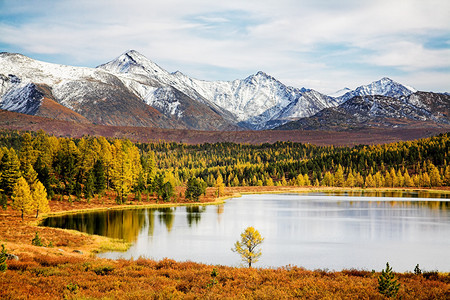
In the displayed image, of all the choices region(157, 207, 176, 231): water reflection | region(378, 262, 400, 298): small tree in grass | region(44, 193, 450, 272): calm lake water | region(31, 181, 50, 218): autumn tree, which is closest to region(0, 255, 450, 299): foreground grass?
region(378, 262, 400, 298): small tree in grass


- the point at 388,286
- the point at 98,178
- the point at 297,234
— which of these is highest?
the point at 98,178

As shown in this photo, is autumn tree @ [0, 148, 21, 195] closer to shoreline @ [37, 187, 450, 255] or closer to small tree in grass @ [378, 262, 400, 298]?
shoreline @ [37, 187, 450, 255]

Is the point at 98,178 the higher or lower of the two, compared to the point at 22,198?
higher

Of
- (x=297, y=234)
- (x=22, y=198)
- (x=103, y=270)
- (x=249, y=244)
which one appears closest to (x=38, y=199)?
(x=22, y=198)

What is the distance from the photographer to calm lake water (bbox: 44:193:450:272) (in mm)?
47438

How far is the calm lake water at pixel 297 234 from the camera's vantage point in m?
47.4

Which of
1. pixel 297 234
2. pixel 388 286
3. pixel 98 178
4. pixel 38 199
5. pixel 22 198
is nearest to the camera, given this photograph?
pixel 388 286

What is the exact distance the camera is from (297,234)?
68.6 metres

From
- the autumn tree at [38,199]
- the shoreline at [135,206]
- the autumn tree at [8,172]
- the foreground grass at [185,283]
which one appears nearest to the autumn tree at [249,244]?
the foreground grass at [185,283]

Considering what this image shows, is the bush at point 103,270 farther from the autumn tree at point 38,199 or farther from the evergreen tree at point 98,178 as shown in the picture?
the evergreen tree at point 98,178

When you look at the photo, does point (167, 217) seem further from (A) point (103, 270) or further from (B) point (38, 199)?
(A) point (103, 270)

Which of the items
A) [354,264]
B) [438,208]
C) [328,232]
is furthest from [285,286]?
[438,208]

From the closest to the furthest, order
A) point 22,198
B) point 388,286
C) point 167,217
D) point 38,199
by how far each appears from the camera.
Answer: point 388,286
point 22,198
point 38,199
point 167,217

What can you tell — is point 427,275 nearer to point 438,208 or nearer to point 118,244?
point 118,244
